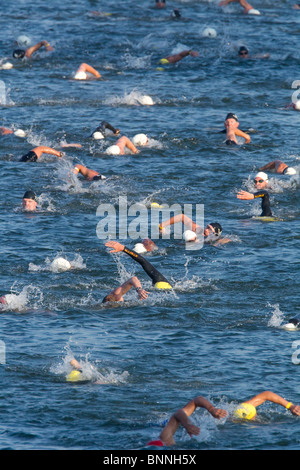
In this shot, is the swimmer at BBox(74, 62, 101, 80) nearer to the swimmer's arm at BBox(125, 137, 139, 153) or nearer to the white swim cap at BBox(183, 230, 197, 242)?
the swimmer's arm at BBox(125, 137, 139, 153)

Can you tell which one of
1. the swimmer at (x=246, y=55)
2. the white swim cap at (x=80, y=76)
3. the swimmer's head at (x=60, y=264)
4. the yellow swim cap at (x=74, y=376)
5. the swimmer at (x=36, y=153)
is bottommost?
the yellow swim cap at (x=74, y=376)

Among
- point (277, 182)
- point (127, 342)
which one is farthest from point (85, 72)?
point (127, 342)

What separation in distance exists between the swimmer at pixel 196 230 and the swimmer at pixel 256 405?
26.5 feet

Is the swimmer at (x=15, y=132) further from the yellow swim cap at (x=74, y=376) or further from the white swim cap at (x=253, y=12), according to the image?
the white swim cap at (x=253, y=12)

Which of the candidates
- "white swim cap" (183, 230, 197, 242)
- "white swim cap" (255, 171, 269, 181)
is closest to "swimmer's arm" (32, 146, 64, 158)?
"white swim cap" (255, 171, 269, 181)

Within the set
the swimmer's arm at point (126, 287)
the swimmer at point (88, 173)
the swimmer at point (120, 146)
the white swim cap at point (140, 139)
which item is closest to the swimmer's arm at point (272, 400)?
the swimmer's arm at point (126, 287)

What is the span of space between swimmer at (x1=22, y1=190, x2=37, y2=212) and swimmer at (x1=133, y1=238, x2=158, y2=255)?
139 inches

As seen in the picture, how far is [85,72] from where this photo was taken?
36.5 meters

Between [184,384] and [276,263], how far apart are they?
20.8 ft

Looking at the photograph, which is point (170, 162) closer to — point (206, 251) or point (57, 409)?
point (206, 251)

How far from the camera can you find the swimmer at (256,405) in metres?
14.2

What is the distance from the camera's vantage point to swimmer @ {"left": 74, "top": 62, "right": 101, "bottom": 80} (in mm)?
35875

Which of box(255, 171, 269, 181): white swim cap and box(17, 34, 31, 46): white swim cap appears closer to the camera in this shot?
box(255, 171, 269, 181): white swim cap
